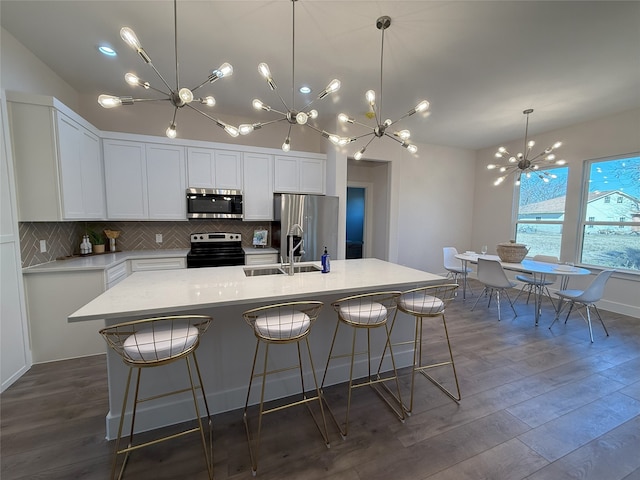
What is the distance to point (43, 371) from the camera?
2.38m

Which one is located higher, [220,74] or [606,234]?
[220,74]

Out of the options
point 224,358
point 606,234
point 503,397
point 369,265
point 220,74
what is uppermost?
point 220,74

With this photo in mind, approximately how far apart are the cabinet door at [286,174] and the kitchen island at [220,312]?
2.14m

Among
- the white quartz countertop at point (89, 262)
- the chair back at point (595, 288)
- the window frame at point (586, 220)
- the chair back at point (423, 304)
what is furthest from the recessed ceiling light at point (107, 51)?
the window frame at point (586, 220)

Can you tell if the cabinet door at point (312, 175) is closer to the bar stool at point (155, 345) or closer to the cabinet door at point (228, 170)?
the cabinet door at point (228, 170)

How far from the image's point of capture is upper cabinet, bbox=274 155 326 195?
4.16m

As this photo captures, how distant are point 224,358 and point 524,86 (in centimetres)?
435

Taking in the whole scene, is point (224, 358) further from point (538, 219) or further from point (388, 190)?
point (538, 219)

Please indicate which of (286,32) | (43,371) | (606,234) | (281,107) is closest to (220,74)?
(286,32)

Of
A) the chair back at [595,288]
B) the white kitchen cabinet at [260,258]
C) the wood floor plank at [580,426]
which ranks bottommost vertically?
the wood floor plank at [580,426]

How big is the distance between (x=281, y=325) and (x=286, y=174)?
306cm

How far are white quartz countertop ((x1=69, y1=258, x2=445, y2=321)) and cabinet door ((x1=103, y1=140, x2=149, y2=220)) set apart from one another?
1797 millimetres

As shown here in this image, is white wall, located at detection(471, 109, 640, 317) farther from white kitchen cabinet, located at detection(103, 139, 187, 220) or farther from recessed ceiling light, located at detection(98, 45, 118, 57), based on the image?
recessed ceiling light, located at detection(98, 45, 118, 57)

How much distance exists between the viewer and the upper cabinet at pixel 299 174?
416cm
